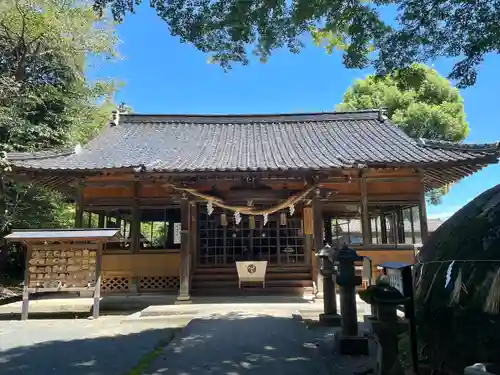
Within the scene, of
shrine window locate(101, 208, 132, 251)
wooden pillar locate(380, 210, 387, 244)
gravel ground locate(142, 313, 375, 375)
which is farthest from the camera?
wooden pillar locate(380, 210, 387, 244)

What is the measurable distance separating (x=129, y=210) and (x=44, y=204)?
6.03m

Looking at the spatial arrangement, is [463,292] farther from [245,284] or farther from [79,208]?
[79,208]

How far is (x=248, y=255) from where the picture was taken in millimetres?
11820

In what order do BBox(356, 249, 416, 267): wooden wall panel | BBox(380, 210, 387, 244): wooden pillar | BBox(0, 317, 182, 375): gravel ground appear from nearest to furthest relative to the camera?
BBox(0, 317, 182, 375): gravel ground < BBox(356, 249, 416, 267): wooden wall panel < BBox(380, 210, 387, 244): wooden pillar

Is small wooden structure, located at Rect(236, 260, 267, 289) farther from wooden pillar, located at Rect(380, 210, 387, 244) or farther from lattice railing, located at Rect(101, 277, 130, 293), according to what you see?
wooden pillar, located at Rect(380, 210, 387, 244)

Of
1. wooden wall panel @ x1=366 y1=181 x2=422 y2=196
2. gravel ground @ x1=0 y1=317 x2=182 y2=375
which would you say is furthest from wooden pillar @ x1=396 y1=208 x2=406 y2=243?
gravel ground @ x1=0 y1=317 x2=182 y2=375

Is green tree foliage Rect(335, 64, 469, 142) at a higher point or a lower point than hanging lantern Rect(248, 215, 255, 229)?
higher

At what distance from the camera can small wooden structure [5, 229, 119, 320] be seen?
28.6 ft

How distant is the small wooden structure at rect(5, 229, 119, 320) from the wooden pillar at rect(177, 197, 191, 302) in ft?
6.55

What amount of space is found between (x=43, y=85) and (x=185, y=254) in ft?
34.7

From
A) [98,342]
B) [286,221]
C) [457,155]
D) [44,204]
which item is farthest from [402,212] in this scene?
[44,204]

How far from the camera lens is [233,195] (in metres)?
10.7

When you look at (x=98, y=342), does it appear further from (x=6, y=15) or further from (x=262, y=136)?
(x=6, y=15)

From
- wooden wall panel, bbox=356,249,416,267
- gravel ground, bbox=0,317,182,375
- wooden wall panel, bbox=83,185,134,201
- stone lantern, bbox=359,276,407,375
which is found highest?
wooden wall panel, bbox=83,185,134,201
